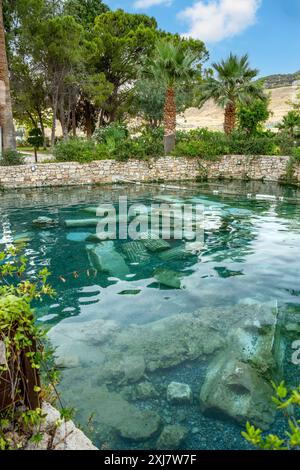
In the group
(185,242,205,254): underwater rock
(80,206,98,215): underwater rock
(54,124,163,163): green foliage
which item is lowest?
(185,242,205,254): underwater rock

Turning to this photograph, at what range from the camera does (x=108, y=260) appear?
8.62 m

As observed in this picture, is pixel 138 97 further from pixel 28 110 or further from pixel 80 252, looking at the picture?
pixel 80 252

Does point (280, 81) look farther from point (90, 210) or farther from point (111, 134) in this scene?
point (90, 210)

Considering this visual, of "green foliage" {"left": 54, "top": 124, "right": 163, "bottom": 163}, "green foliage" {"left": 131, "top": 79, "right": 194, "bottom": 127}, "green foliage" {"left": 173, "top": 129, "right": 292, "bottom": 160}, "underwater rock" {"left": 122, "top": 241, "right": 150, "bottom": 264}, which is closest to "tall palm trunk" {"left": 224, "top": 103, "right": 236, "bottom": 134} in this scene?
"green foliage" {"left": 173, "top": 129, "right": 292, "bottom": 160}

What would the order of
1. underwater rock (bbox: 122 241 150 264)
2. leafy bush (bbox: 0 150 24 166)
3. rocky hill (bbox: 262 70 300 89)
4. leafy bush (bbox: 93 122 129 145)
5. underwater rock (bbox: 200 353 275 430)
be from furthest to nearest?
rocky hill (bbox: 262 70 300 89) < leafy bush (bbox: 93 122 129 145) < leafy bush (bbox: 0 150 24 166) < underwater rock (bbox: 122 241 150 264) < underwater rock (bbox: 200 353 275 430)

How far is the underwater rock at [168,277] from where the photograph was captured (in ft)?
23.9

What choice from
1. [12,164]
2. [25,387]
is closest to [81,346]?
[25,387]

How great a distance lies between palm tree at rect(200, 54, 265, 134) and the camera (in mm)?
22375

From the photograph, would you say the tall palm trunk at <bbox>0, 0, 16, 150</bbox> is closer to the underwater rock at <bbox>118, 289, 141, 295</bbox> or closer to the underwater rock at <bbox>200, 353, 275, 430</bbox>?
the underwater rock at <bbox>118, 289, 141, 295</bbox>

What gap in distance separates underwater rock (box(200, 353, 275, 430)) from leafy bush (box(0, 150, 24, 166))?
721 inches

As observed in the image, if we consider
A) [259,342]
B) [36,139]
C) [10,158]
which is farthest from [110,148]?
[259,342]
